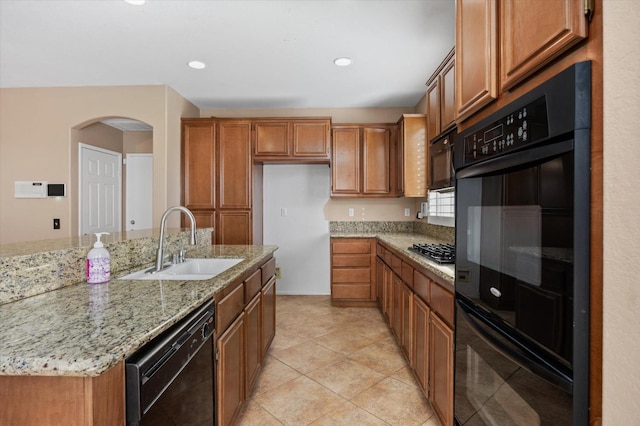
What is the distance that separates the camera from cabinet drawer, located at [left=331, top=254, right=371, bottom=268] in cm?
383

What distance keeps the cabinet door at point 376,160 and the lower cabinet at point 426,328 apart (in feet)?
4.46

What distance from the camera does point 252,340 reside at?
6.35 feet

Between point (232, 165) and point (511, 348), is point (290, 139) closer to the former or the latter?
point (232, 165)

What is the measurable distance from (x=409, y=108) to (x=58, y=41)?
3799mm

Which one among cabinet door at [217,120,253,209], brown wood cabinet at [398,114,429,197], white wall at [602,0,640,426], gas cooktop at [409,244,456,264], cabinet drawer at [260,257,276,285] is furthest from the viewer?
cabinet door at [217,120,253,209]

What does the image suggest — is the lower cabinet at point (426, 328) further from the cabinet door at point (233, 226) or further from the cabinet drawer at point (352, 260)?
the cabinet door at point (233, 226)

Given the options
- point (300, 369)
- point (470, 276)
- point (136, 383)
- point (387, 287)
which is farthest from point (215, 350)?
point (387, 287)

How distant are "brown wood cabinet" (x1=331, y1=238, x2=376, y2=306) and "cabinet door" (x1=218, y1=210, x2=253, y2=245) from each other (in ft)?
3.53

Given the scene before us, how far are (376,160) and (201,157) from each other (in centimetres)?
219

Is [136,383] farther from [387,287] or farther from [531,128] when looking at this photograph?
[387,287]

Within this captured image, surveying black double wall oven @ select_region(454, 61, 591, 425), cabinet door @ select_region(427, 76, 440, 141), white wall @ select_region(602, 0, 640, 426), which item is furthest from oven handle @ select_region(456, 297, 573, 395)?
cabinet door @ select_region(427, 76, 440, 141)

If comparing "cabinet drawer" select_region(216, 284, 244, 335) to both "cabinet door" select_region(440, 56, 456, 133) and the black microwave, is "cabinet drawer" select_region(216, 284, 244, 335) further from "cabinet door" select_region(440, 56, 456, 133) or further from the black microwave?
"cabinet door" select_region(440, 56, 456, 133)

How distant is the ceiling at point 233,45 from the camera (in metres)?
2.18

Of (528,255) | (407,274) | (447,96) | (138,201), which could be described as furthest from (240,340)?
(138,201)
